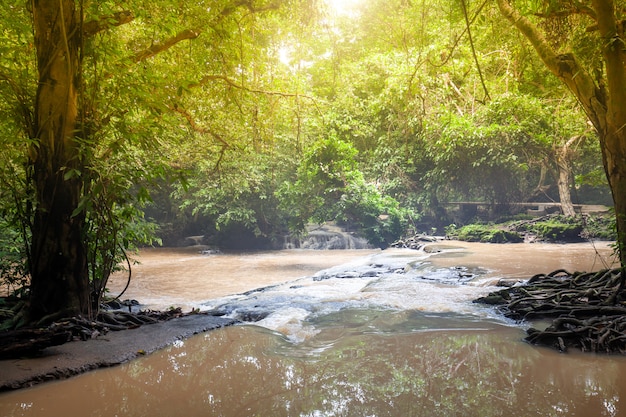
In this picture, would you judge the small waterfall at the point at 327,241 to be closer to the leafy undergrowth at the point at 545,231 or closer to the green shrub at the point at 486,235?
the green shrub at the point at 486,235

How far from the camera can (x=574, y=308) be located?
4.71 meters

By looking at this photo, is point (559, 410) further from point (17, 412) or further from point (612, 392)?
point (17, 412)

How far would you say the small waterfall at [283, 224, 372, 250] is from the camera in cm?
2191

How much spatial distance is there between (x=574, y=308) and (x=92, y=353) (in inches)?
203

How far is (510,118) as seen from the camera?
1431 centimetres

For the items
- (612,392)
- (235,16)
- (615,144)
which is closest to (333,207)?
(235,16)

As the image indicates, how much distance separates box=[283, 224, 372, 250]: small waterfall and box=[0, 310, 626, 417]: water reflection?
1740 cm

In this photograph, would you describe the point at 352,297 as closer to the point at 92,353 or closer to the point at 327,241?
the point at 92,353

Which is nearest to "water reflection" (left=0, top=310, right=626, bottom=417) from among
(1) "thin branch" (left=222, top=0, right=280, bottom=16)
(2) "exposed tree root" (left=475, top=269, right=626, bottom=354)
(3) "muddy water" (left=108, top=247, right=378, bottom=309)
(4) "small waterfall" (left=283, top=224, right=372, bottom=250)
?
(2) "exposed tree root" (left=475, top=269, right=626, bottom=354)

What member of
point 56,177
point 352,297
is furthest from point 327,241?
point 56,177

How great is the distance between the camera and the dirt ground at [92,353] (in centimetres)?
312

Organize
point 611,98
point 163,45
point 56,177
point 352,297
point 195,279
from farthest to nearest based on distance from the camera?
1. point 195,279
2. point 352,297
3. point 163,45
4. point 611,98
5. point 56,177

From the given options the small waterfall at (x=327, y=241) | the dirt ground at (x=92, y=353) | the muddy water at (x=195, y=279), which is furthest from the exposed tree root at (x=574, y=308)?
the small waterfall at (x=327, y=241)

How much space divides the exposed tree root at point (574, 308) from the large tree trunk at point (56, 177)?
193 inches
